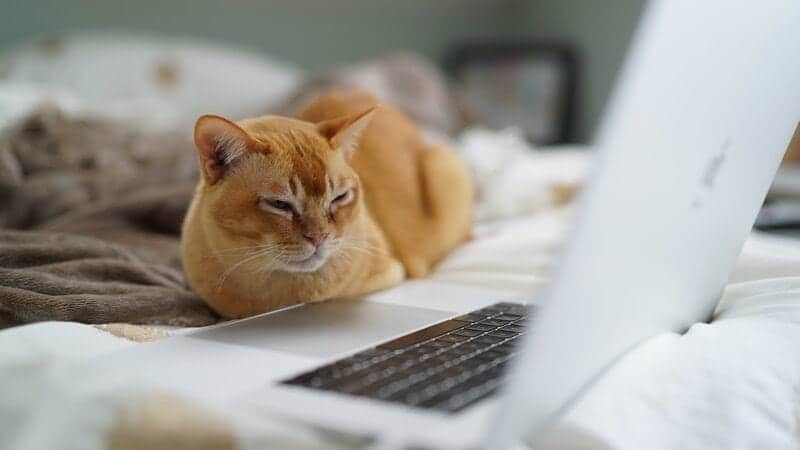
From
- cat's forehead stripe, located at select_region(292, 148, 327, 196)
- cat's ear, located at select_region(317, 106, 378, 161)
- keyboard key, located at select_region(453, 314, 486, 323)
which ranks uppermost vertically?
cat's ear, located at select_region(317, 106, 378, 161)

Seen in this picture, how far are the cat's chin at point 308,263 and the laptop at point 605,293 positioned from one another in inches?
2.3

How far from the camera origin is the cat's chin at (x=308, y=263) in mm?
917

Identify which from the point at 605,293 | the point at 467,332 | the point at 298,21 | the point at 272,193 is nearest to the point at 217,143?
the point at 272,193

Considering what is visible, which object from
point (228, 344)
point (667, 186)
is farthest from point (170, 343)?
point (667, 186)

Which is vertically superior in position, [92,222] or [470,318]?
[470,318]

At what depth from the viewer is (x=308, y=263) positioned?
3.02 feet

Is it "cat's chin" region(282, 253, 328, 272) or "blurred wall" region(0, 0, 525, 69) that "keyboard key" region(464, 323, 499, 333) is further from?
"blurred wall" region(0, 0, 525, 69)

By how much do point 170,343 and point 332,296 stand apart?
0.95 feet

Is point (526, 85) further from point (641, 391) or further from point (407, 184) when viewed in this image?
point (641, 391)

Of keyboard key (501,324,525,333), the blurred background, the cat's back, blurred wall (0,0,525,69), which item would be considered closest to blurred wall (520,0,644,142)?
the blurred background

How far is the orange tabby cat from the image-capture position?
35.1 inches

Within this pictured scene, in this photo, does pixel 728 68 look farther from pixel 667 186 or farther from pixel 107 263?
pixel 107 263

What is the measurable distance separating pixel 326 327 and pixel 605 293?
0.36 metres

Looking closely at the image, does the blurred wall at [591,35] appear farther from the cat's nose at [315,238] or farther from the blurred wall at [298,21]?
the cat's nose at [315,238]
